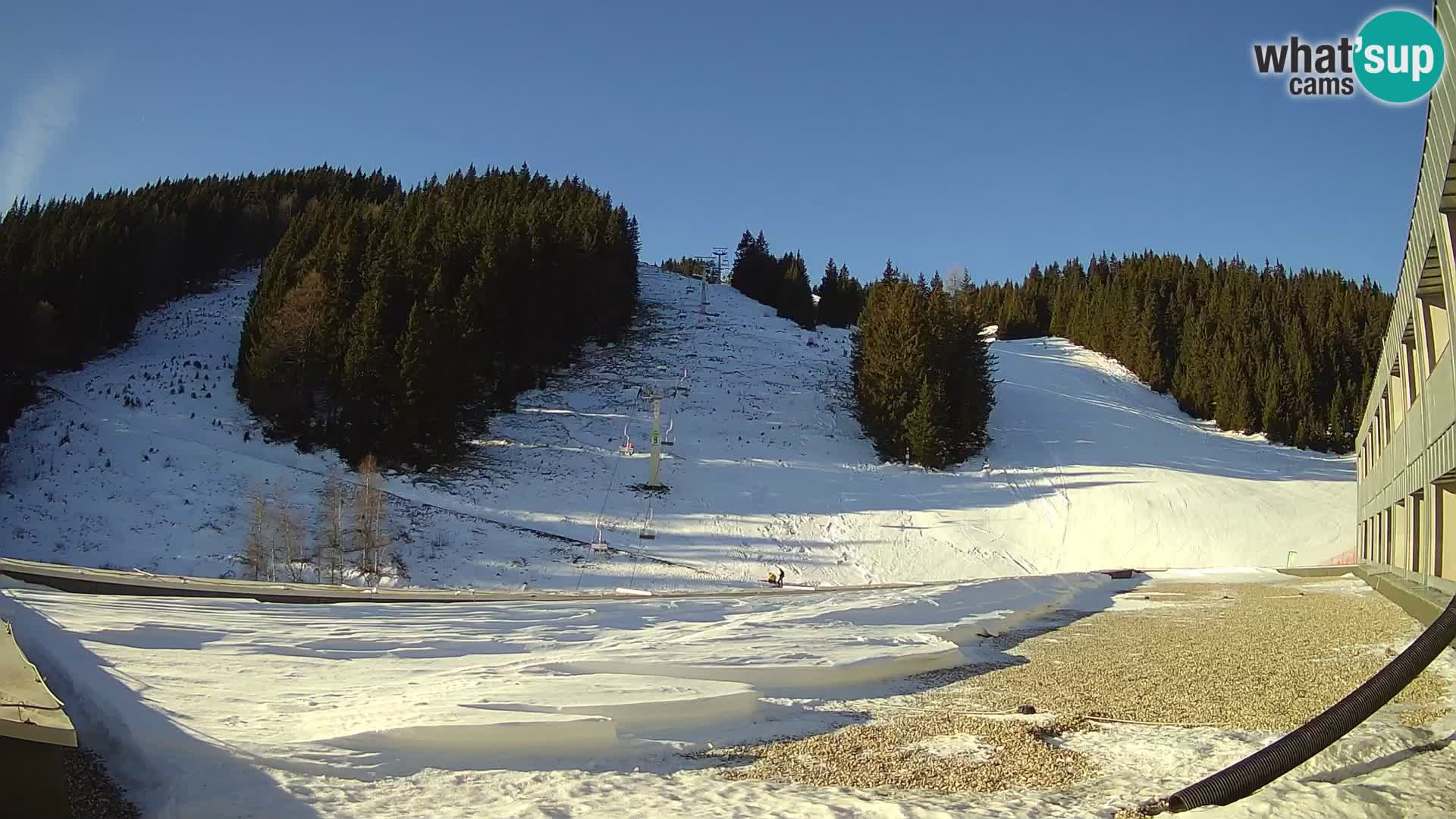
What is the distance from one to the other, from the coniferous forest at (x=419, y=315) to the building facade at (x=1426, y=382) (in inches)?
1100

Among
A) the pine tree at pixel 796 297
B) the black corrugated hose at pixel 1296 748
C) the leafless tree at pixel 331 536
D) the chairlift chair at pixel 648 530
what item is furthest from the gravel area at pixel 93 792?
the pine tree at pixel 796 297

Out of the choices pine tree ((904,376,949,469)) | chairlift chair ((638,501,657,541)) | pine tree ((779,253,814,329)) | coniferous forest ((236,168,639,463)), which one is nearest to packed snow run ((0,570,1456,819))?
chairlift chair ((638,501,657,541))

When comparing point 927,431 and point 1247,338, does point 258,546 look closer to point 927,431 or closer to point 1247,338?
point 927,431

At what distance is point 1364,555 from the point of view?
85.0ft

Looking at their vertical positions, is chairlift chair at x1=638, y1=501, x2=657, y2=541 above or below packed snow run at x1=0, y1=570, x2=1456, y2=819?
below

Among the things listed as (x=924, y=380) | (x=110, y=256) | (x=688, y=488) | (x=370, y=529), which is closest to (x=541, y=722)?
(x=370, y=529)

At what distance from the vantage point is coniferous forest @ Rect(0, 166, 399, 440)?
3466 centimetres

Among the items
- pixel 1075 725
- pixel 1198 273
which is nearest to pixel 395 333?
pixel 1075 725

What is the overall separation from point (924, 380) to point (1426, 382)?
87.1 feet

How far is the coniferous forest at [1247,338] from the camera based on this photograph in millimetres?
46625

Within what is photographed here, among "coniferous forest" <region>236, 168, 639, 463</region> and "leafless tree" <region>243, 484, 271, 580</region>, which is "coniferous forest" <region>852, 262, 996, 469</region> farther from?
"leafless tree" <region>243, 484, 271, 580</region>

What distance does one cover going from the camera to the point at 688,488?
3353cm

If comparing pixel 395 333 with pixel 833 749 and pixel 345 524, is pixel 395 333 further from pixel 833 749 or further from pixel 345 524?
pixel 833 749

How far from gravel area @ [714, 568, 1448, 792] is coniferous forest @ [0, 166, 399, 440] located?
111 ft
